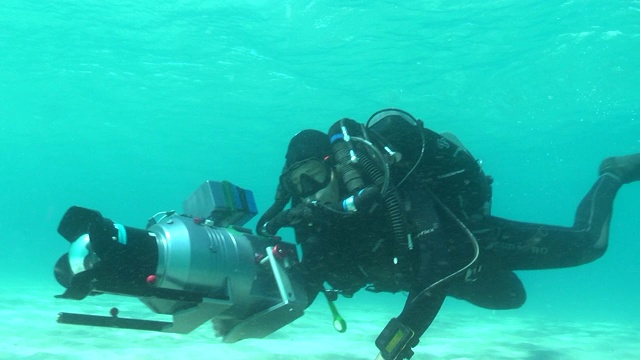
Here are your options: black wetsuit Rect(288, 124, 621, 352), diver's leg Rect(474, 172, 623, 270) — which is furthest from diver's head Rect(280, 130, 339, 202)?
diver's leg Rect(474, 172, 623, 270)

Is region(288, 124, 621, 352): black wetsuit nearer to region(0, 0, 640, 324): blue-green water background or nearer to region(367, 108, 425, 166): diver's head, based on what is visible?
region(367, 108, 425, 166): diver's head

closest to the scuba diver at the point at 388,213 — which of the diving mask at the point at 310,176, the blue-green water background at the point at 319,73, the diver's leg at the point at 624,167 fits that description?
the diving mask at the point at 310,176

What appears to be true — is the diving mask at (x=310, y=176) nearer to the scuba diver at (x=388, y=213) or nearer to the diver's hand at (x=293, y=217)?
the scuba diver at (x=388, y=213)

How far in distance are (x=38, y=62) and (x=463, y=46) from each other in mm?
19431

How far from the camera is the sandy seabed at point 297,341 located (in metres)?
7.16

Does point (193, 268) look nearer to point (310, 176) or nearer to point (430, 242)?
point (310, 176)

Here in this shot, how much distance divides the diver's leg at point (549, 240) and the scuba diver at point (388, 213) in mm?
363

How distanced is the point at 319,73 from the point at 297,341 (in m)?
14.1

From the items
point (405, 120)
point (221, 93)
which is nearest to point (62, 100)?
point (221, 93)

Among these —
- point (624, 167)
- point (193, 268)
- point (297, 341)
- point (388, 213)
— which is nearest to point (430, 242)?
point (388, 213)

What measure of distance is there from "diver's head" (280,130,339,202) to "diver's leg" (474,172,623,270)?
1659 millimetres

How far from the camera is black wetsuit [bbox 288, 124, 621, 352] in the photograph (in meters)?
3.18

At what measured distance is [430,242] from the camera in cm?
315

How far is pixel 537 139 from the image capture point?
31.8 m
